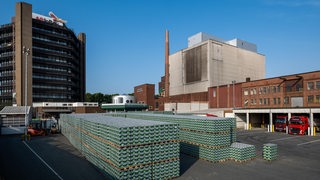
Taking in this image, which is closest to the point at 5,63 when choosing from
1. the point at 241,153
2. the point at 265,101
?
the point at 265,101

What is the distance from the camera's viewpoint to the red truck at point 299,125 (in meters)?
34.0

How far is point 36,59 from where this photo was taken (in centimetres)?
7775

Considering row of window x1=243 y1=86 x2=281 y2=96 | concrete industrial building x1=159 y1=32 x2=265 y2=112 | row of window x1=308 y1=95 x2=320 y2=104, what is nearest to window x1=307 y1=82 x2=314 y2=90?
row of window x1=308 y1=95 x2=320 y2=104

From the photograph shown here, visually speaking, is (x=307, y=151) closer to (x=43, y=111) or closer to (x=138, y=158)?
(x=138, y=158)

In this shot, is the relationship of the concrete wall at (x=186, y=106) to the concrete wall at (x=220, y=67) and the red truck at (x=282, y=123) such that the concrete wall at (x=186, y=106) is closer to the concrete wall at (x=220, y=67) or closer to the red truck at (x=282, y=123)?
the concrete wall at (x=220, y=67)

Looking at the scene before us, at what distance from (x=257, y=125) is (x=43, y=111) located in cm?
6035

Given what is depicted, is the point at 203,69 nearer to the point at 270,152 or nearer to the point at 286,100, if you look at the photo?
the point at 286,100

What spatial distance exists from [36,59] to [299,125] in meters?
80.5

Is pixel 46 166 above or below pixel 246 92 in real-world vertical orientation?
below

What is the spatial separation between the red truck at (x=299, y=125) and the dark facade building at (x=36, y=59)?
2858 inches

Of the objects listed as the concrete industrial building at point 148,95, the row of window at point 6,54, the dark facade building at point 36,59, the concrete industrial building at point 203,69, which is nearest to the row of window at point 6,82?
the dark facade building at point 36,59

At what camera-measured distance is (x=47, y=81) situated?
265ft

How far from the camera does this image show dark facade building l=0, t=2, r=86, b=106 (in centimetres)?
7306

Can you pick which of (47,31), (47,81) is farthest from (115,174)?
(47,31)
